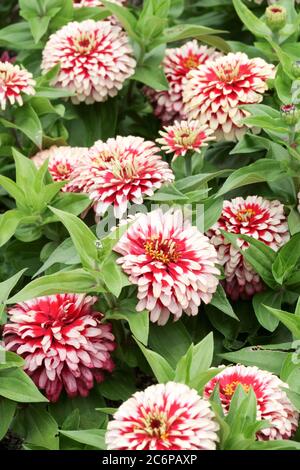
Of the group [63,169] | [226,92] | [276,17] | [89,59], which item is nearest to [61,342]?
[63,169]

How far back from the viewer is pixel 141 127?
1978mm

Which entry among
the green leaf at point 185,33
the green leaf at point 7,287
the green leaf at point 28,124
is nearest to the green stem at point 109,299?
the green leaf at point 7,287

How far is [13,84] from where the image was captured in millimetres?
1681

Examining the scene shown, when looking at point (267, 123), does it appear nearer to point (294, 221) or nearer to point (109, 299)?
point (294, 221)

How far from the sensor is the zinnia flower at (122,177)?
1428 millimetres

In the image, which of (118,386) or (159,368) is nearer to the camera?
(159,368)

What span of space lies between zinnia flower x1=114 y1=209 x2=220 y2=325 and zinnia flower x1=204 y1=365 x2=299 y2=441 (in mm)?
128

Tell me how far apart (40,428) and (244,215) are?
0.46m

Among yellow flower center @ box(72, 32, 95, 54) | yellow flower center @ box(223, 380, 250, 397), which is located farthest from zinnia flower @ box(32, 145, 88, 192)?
yellow flower center @ box(223, 380, 250, 397)

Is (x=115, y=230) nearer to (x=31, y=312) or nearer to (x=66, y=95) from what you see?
(x=31, y=312)

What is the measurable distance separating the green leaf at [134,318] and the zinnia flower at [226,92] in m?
0.42

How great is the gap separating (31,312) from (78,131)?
2.31ft

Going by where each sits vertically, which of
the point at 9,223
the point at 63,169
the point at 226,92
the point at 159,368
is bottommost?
the point at 159,368
